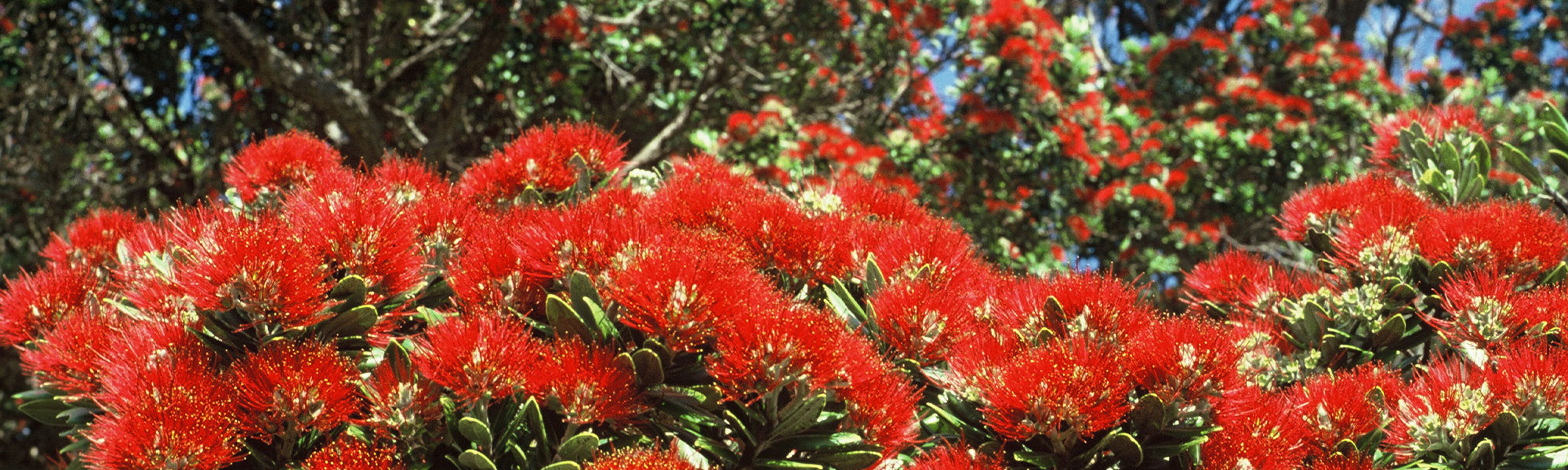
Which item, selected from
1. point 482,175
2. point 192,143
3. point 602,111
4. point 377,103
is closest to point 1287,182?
point 602,111

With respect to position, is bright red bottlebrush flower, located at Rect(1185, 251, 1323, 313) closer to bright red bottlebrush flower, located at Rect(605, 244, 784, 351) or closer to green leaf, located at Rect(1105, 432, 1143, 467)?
green leaf, located at Rect(1105, 432, 1143, 467)

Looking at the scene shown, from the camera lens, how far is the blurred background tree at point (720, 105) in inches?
225

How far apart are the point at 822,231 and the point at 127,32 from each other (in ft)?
16.3

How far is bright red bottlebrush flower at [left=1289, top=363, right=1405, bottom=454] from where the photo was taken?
1.88 m

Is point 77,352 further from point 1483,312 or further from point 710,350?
point 1483,312

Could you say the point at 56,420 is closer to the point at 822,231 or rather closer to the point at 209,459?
the point at 209,459

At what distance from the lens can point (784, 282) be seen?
7.04 ft

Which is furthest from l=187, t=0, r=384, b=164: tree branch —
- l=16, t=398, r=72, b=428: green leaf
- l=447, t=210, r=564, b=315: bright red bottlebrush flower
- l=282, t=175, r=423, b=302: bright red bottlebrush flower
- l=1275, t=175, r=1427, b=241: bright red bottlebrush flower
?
l=1275, t=175, r=1427, b=241: bright red bottlebrush flower

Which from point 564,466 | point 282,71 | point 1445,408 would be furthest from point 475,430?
point 282,71

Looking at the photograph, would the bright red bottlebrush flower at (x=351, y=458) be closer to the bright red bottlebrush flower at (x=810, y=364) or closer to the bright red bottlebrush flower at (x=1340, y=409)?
the bright red bottlebrush flower at (x=810, y=364)

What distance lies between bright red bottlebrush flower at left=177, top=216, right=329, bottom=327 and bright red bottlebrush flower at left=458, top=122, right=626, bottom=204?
0.80m

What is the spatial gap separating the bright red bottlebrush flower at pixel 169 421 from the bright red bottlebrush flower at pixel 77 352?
25 cm

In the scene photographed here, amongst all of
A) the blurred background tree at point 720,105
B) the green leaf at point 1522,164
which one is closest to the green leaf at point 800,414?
the green leaf at point 1522,164

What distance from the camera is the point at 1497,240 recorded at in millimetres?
2189
